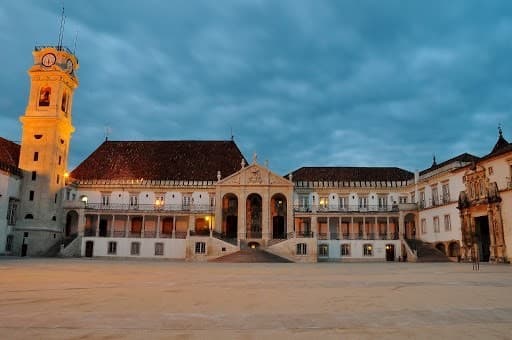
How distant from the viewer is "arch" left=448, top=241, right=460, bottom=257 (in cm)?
4294

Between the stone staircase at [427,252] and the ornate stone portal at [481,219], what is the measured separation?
8.15ft

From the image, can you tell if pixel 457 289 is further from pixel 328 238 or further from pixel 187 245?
pixel 328 238

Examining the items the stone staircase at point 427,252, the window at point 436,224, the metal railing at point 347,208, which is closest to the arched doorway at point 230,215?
the metal railing at point 347,208

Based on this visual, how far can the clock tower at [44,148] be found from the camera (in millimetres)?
46456

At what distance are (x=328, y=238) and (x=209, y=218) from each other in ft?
46.0

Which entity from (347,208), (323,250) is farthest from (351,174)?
(323,250)

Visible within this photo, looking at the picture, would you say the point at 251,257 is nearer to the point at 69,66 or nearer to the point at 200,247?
the point at 200,247

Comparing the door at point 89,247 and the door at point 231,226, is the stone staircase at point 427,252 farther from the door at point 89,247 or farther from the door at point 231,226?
the door at point 89,247

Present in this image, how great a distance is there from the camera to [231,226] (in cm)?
5312

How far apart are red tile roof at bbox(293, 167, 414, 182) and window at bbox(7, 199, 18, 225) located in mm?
31635

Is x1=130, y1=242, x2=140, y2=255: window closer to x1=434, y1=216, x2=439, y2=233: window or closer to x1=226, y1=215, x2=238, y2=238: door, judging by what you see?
x1=226, y1=215, x2=238, y2=238: door

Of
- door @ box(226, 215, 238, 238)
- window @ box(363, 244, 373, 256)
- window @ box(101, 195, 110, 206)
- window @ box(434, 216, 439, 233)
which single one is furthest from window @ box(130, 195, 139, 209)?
window @ box(434, 216, 439, 233)

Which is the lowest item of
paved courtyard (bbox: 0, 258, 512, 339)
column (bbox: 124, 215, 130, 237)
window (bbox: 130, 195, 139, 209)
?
paved courtyard (bbox: 0, 258, 512, 339)

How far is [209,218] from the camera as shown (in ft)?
173
